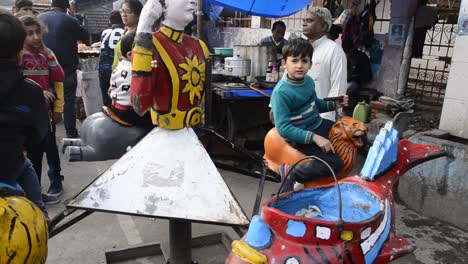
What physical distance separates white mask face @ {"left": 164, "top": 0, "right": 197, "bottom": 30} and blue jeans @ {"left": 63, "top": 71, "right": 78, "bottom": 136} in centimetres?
342

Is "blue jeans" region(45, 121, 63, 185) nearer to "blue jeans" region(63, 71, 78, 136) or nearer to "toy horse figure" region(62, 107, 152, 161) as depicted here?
"toy horse figure" region(62, 107, 152, 161)

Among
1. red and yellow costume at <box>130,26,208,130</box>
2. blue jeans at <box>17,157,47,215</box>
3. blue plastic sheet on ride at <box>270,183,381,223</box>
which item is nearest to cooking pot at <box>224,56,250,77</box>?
red and yellow costume at <box>130,26,208,130</box>

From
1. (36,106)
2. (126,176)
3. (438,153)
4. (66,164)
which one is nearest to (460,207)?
(438,153)

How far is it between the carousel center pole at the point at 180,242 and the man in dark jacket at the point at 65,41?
3.31 meters

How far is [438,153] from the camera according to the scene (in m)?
2.21

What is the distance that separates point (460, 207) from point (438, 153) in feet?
5.31

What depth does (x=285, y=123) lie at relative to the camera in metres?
2.44

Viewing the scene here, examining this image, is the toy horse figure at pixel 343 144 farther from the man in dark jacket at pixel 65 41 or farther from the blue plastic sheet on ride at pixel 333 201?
the man in dark jacket at pixel 65 41

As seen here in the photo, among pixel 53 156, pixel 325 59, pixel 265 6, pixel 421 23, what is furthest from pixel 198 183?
pixel 421 23

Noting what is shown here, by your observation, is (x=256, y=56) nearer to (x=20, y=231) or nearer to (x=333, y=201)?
(x=333, y=201)

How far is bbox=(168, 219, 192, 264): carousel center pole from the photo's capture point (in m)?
2.65

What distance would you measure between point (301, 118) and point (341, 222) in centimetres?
107

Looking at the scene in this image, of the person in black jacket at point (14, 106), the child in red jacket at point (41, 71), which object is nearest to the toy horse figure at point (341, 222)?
the person in black jacket at point (14, 106)

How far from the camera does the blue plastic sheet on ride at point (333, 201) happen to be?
75.5 inches
